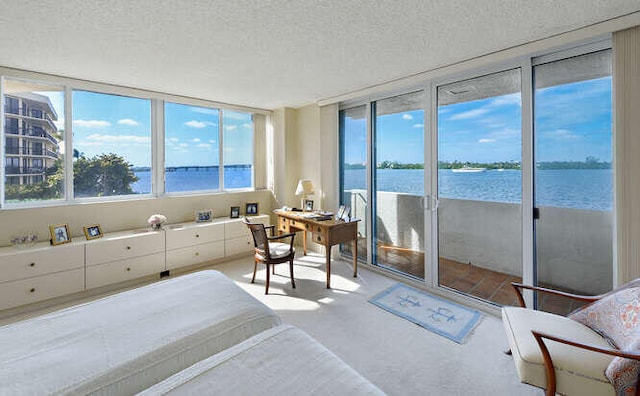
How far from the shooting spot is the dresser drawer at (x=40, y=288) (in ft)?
8.95

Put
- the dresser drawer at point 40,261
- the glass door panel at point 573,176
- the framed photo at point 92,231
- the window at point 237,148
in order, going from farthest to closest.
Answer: the window at point 237,148
the framed photo at point 92,231
the dresser drawer at point 40,261
the glass door panel at point 573,176

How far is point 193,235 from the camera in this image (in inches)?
156

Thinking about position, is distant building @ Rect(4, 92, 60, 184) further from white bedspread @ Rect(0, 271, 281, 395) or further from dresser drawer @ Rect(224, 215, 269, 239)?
white bedspread @ Rect(0, 271, 281, 395)

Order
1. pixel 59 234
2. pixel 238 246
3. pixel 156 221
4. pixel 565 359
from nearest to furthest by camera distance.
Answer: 1. pixel 565 359
2. pixel 59 234
3. pixel 156 221
4. pixel 238 246

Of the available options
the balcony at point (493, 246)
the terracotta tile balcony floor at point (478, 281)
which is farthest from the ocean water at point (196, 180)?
the terracotta tile balcony floor at point (478, 281)

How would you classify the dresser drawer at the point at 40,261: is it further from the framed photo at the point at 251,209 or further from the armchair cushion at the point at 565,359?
the armchair cushion at the point at 565,359

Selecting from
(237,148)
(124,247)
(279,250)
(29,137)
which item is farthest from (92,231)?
(237,148)

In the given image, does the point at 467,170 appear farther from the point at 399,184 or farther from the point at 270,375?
the point at 270,375

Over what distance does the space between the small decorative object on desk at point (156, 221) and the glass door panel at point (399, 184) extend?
293cm

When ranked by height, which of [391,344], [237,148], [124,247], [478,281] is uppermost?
[237,148]

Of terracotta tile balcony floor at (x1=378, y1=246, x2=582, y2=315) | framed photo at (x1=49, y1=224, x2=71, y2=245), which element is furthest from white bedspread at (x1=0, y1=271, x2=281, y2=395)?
terracotta tile balcony floor at (x1=378, y1=246, x2=582, y2=315)

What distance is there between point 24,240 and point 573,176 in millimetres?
5339

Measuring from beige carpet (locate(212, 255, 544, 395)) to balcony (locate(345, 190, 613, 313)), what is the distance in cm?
44

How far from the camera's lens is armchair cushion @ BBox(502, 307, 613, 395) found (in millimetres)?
1409
